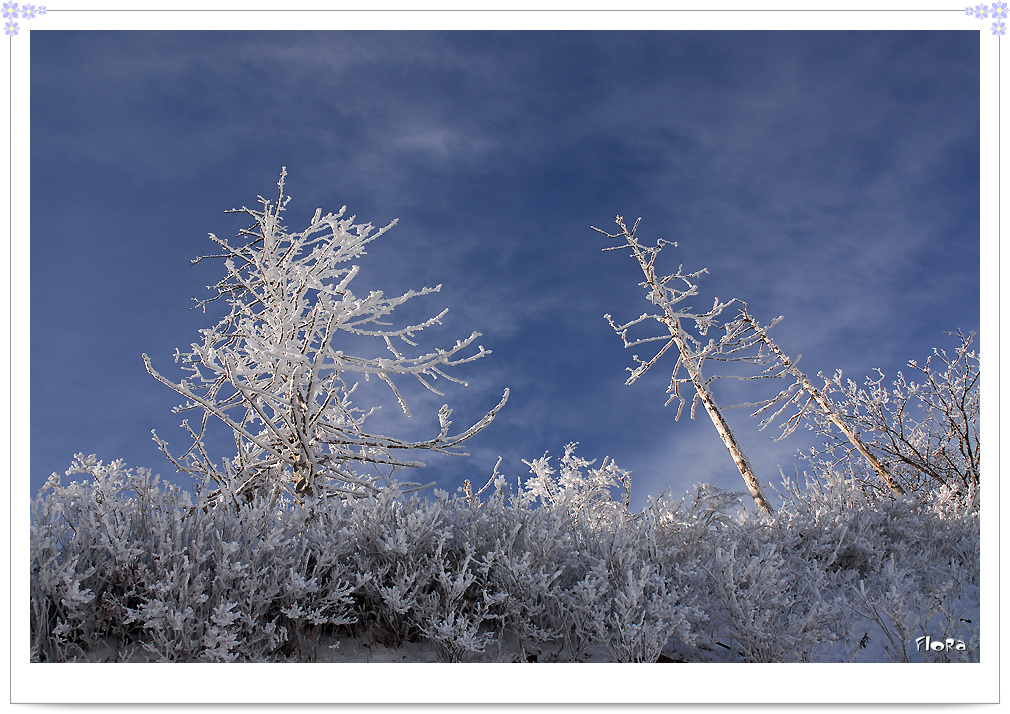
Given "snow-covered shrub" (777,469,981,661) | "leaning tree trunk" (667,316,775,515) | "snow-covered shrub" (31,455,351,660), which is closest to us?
"snow-covered shrub" (31,455,351,660)

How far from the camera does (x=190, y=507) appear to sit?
14.7 feet

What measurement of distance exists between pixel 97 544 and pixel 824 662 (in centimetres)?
446
